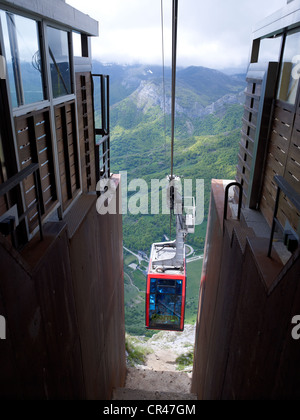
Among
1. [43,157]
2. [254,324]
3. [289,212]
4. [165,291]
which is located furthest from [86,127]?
[165,291]

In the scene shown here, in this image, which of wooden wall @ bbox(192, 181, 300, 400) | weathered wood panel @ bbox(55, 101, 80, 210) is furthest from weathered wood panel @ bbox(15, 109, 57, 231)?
wooden wall @ bbox(192, 181, 300, 400)

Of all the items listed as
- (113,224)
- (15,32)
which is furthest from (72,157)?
(113,224)

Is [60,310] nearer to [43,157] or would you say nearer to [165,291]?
[43,157]

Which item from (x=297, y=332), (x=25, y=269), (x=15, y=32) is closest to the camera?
(x=297, y=332)

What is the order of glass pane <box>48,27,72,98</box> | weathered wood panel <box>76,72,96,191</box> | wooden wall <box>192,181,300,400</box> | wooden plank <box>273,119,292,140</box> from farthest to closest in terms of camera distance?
weathered wood panel <box>76,72,96,191</box> → wooden plank <box>273,119,292,140</box> → glass pane <box>48,27,72,98</box> → wooden wall <box>192,181,300,400</box>

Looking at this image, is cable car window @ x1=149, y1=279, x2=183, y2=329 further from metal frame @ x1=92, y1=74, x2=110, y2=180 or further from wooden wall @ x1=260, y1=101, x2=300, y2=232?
wooden wall @ x1=260, y1=101, x2=300, y2=232

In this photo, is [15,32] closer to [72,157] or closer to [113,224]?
[72,157]
